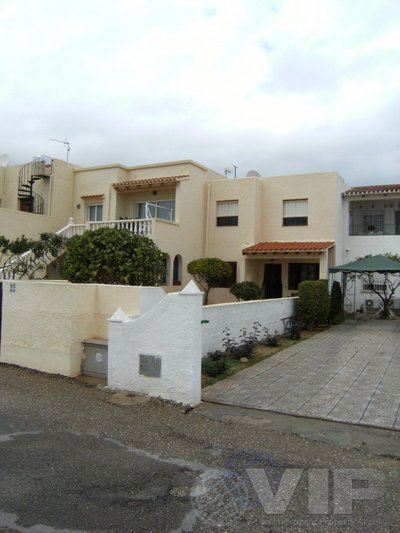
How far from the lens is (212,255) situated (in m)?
21.9

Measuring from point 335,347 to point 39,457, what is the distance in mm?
9228

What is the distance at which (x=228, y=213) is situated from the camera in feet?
71.8

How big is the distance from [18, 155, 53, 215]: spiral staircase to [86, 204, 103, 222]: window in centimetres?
229

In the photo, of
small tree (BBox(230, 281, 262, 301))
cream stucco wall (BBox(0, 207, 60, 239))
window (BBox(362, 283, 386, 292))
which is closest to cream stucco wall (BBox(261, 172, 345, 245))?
window (BBox(362, 283, 386, 292))

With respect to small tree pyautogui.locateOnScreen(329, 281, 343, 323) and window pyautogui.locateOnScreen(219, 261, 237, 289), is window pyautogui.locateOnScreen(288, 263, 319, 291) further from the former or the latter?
window pyautogui.locateOnScreen(219, 261, 237, 289)

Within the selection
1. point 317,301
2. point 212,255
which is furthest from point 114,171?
point 317,301

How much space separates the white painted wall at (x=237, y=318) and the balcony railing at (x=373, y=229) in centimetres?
1078

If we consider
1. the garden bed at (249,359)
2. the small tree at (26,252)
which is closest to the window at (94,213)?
the small tree at (26,252)

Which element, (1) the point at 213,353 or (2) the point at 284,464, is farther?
(1) the point at 213,353

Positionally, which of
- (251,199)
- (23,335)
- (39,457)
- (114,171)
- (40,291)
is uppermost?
(114,171)

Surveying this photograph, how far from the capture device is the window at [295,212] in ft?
68.7

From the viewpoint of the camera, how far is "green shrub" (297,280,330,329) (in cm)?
1580

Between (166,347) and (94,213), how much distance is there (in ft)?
56.6

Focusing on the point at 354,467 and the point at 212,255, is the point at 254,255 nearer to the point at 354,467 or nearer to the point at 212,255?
the point at 212,255
